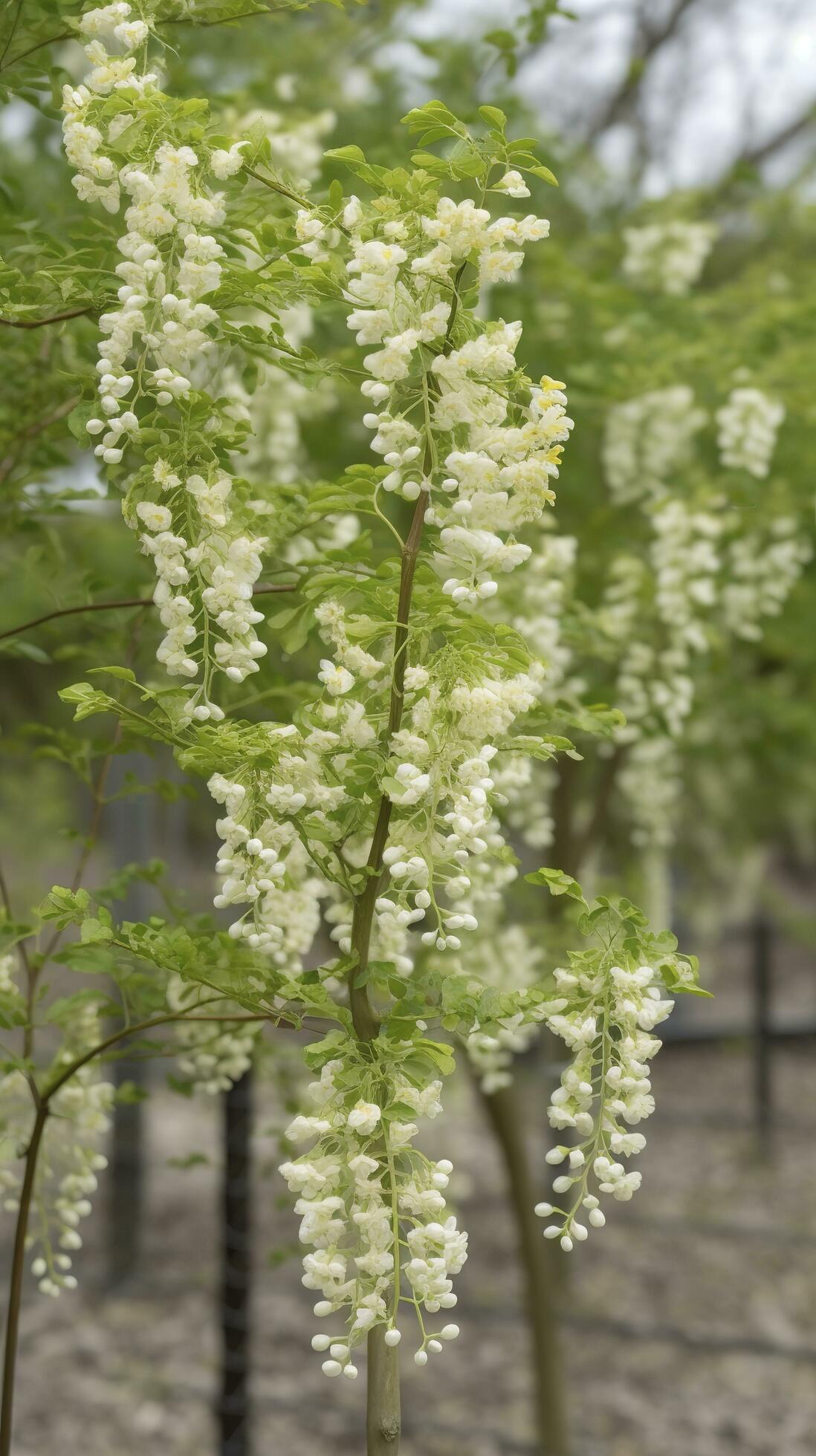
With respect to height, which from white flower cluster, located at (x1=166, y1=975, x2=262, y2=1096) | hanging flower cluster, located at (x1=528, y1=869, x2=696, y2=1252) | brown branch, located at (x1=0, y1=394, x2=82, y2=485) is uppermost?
brown branch, located at (x1=0, y1=394, x2=82, y2=485)

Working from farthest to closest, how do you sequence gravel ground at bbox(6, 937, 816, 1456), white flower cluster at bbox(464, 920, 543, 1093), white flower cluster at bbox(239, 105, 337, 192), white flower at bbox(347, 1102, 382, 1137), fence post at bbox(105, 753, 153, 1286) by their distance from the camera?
fence post at bbox(105, 753, 153, 1286)
gravel ground at bbox(6, 937, 816, 1456)
white flower cluster at bbox(464, 920, 543, 1093)
white flower cluster at bbox(239, 105, 337, 192)
white flower at bbox(347, 1102, 382, 1137)

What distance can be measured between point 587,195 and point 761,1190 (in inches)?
181

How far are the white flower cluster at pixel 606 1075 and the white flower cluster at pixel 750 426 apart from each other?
5.87ft

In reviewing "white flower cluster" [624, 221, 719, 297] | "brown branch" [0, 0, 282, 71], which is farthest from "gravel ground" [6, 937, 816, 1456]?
"white flower cluster" [624, 221, 719, 297]

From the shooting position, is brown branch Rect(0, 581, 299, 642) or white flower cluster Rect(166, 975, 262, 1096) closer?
brown branch Rect(0, 581, 299, 642)

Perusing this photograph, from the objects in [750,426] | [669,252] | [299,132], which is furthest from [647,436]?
[299,132]

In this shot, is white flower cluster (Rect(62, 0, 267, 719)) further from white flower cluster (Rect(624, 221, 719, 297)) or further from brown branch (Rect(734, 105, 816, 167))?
brown branch (Rect(734, 105, 816, 167))

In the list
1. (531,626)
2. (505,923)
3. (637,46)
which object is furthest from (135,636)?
(637,46)

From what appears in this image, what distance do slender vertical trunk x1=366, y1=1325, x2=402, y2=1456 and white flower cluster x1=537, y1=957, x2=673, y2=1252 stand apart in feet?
0.80

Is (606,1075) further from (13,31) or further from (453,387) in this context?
(13,31)

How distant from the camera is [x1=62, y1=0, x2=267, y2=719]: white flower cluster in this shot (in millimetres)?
1256

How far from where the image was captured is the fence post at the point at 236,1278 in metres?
2.99

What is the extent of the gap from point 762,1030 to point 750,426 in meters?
4.97

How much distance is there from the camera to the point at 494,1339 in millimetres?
4633
